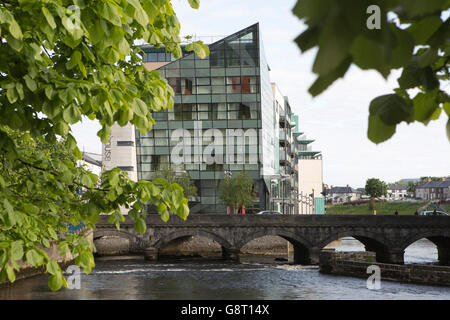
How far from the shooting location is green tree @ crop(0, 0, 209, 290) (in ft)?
13.0

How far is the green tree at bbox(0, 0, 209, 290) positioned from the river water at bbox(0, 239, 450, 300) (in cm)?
2146

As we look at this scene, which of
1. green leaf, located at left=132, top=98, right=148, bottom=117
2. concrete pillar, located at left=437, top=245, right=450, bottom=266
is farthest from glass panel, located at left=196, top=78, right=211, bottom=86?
green leaf, located at left=132, top=98, right=148, bottom=117

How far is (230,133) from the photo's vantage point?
58969 mm

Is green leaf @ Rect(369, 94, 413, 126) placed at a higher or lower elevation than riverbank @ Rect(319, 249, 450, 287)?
higher

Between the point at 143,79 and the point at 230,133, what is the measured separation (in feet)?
174

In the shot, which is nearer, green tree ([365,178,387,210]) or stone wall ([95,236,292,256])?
stone wall ([95,236,292,256])

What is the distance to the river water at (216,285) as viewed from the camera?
26625 millimetres

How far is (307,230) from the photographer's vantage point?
45.3 meters

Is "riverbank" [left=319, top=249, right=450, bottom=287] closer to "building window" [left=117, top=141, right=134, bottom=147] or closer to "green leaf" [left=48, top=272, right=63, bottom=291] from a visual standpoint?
"green leaf" [left=48, top=272, right=63, bottom=291]

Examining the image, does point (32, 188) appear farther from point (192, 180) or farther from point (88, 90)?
point (192, 180)

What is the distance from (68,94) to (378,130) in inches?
125

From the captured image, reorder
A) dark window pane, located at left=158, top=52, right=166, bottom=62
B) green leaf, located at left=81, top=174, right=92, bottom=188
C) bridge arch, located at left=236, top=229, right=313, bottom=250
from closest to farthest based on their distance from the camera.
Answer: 1. green leaf, located at left=81, top=174, right=92, bottom=188
2. bridge arch, located at left=236, top=229, right=313, bottom=250
3. dark window pane, located at left=158, top=52, right=166, bottom=62

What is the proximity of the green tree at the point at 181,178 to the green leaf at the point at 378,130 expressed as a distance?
180ft

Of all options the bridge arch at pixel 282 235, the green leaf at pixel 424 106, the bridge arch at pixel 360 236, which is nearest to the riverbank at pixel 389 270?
the bridge arch at pixel 360 236
